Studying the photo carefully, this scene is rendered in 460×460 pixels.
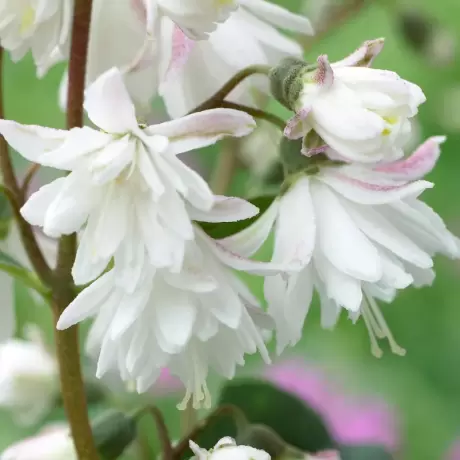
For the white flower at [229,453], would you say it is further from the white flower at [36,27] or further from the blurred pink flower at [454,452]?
the blurred pink flower at [454,452]

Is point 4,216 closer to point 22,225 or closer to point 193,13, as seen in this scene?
point 22,225

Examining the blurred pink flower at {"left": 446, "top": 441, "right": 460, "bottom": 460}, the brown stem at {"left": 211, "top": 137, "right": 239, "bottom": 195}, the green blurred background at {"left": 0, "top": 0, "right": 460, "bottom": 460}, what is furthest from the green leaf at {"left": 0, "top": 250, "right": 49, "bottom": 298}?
the blurred pink flower at {"left": 446, "top": 441, "right": 460, "bottom": 460}

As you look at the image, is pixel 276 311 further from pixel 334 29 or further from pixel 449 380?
pixel 449 380

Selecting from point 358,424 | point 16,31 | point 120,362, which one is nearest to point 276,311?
point 120,362

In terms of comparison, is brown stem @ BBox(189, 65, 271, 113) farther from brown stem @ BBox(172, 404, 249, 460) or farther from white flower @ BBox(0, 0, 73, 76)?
brown stem @ BBox(172, 404, 249, 460)

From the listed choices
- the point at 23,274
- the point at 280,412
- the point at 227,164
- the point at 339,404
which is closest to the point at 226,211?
the point at 23,274

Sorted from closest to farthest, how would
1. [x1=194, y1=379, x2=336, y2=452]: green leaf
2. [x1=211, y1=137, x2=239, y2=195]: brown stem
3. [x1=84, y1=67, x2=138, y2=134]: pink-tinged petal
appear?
[x1=84, y1=67, x2=138, y2=134]: pink-tinged petal, [x1=194, y1=379, x2=336, y2=452]: green leaf, [x1=211, y1=137, x2=239, y2=195]: brown stem

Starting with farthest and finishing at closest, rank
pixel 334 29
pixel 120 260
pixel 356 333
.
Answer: pixel 356 333 → pixel 334 29 → pixel 120 260
